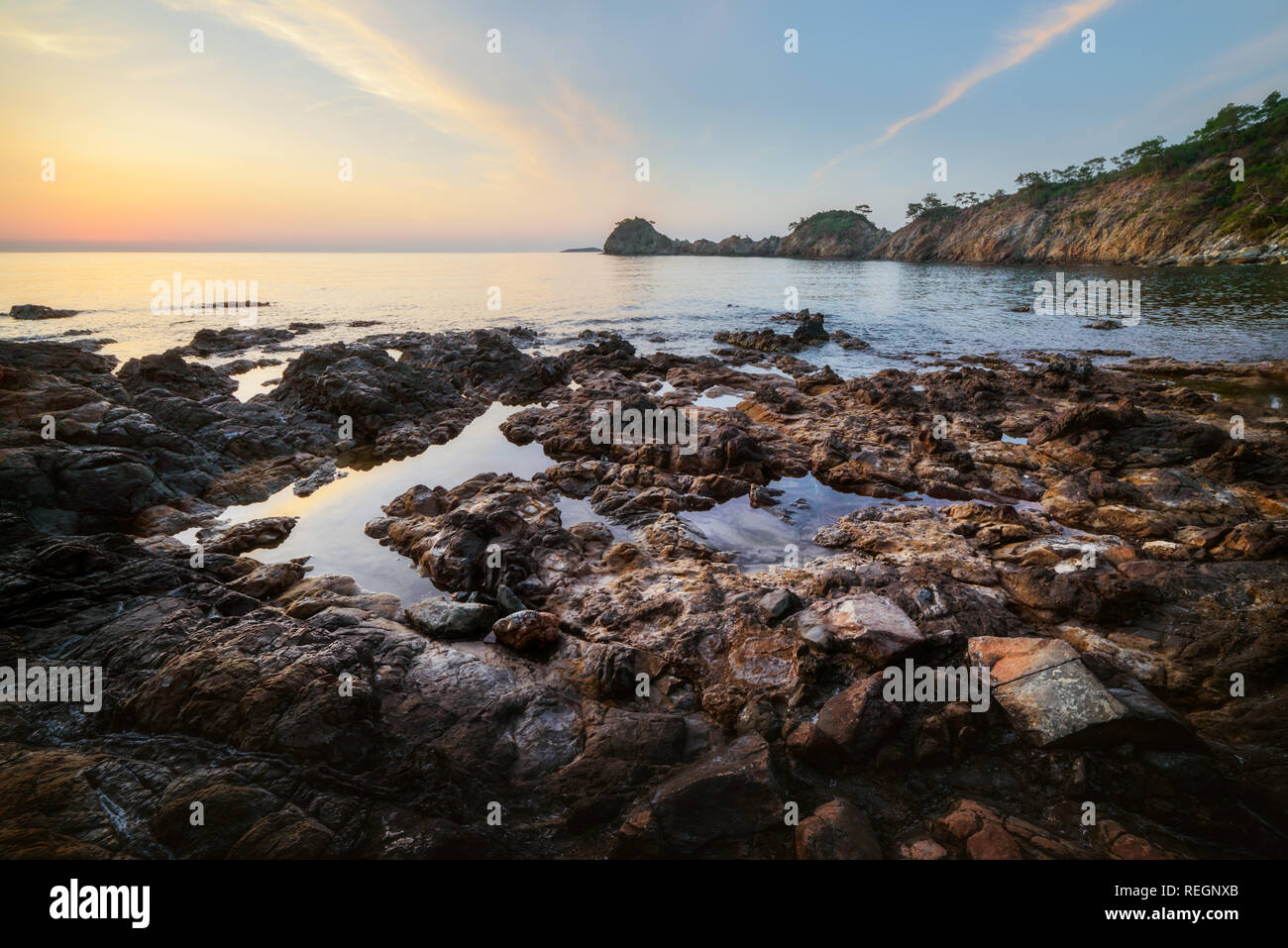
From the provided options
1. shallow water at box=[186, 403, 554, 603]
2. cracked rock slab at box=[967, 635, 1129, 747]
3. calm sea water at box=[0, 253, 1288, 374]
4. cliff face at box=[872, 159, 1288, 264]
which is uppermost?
cliff face at box=[872, 159, 1288, 264]

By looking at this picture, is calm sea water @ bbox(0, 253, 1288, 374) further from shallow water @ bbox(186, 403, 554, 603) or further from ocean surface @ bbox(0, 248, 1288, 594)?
shallow water @ bbox(186, 403, 554, 603)

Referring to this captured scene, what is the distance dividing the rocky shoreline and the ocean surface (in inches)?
26.2

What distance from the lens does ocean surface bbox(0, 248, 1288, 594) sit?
1070 centimetres

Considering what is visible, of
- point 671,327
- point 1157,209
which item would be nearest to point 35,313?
point 671,327

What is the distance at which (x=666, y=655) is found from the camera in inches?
265

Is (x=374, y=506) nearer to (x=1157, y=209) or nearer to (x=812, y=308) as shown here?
(x=812, y=308)

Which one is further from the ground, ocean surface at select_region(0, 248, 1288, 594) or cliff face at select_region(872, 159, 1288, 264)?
cliff face at select_region(872, 159, 1288, 264)

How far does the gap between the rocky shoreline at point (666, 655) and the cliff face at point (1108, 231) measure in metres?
82.7

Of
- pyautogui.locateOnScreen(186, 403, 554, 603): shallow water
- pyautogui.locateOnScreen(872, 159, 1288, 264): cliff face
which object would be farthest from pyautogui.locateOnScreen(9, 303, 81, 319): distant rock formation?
pyautogui.locateOnScreen(872, 159, 1288, 264): cliff face

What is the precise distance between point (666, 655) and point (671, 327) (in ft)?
124

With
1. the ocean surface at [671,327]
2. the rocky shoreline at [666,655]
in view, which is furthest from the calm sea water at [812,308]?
the rocky shoreline at [666,655]
